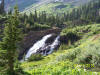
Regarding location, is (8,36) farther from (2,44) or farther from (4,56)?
(4,56)

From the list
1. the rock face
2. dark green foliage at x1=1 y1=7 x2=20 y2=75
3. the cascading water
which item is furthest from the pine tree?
the rock face

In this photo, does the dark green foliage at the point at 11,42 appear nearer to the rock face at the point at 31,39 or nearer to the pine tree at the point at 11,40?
the pine tree at the point at 11,40

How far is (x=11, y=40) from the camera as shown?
18.2 m

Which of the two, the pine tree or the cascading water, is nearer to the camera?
the pine tree

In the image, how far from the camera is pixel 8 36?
18078 millimetres

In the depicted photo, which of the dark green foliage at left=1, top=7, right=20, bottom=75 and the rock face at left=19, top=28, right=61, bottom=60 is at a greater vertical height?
the dark green foliage at left=1, top=7, right=20, bottom=75

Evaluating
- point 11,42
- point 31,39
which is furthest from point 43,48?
point 11,42

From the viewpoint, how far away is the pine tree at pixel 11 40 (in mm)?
18109

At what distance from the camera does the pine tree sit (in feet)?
59.4

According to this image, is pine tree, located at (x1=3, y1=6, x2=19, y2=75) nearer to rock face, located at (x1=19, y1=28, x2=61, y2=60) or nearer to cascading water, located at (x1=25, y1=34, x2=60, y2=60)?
cascading water, located at (x1=25, y1=34, x2=60, y2=60)

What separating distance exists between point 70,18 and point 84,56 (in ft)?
452

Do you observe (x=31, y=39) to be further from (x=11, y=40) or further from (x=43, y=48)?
(x=11, y=40)

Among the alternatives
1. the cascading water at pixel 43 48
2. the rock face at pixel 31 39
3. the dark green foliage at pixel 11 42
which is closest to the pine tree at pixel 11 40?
the dark green foliage at pixel 11 42

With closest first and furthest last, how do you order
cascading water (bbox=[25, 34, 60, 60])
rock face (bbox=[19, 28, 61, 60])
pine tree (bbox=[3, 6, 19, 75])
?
1. pine tree (bbox=[3, 6, 19, 75])
2. cascading water (bbox=[25, 34, 60, 60])
3. rock face (bbox=[19, 28, 61, 60])
